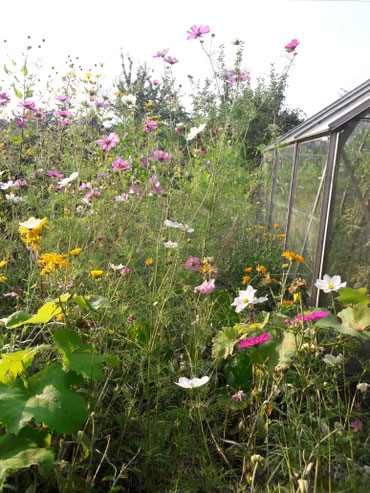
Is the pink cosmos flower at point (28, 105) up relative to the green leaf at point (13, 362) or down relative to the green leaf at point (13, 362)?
up

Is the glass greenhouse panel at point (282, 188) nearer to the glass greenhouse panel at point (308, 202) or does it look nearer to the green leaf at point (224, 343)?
the glass greenhouse panel at point (308, 202)

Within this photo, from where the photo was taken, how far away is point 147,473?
4.24 ft

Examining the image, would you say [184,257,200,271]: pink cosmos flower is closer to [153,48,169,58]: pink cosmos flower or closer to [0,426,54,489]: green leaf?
[0,426,54,489]: green leaf

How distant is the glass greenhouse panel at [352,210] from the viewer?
2.62 meters

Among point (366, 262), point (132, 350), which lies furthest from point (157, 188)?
point (366, 262)

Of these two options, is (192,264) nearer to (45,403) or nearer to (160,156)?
(160,156)

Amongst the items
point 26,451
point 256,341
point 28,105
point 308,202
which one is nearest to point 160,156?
point 256,341

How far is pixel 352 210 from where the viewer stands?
2.71m

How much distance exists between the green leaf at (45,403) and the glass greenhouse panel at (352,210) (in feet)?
6.85

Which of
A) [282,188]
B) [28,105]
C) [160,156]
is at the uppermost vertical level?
[28,105]

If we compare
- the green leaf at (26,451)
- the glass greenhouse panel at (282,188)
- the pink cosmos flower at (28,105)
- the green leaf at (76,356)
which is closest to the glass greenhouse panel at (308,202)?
the glass greenhouse panel at (282,188)

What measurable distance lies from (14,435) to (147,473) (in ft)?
1.43

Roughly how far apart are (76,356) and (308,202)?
9.78ft

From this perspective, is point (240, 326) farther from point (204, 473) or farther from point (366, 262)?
point (366, 262)
